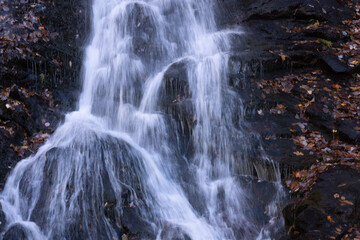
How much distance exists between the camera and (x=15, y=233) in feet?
16.1

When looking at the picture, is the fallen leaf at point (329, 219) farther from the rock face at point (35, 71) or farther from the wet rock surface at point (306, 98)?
the rock face at point (35, 71)

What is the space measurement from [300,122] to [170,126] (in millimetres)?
Answer: 2914

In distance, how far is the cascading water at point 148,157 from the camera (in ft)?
17.5

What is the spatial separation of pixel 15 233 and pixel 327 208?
4.79m

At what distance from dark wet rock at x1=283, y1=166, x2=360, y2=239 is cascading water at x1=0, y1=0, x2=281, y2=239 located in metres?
0.96

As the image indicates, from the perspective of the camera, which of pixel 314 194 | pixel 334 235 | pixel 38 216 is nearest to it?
pixel 334 235

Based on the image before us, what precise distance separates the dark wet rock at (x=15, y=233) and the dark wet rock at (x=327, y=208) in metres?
4.21

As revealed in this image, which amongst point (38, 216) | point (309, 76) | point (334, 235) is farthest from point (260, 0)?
point (38, 216)

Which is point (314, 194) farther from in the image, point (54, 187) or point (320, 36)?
point (320, 36)

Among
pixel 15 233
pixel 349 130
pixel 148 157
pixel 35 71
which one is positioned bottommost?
pixel 15 233

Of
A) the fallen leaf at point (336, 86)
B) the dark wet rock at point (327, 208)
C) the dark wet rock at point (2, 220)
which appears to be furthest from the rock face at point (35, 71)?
the fallen leaf at point (336, 86)

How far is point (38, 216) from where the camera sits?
523 cm

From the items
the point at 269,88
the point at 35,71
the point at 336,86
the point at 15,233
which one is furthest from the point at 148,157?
the point at 336,86

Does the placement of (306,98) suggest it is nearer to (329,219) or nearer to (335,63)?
(335,63)
